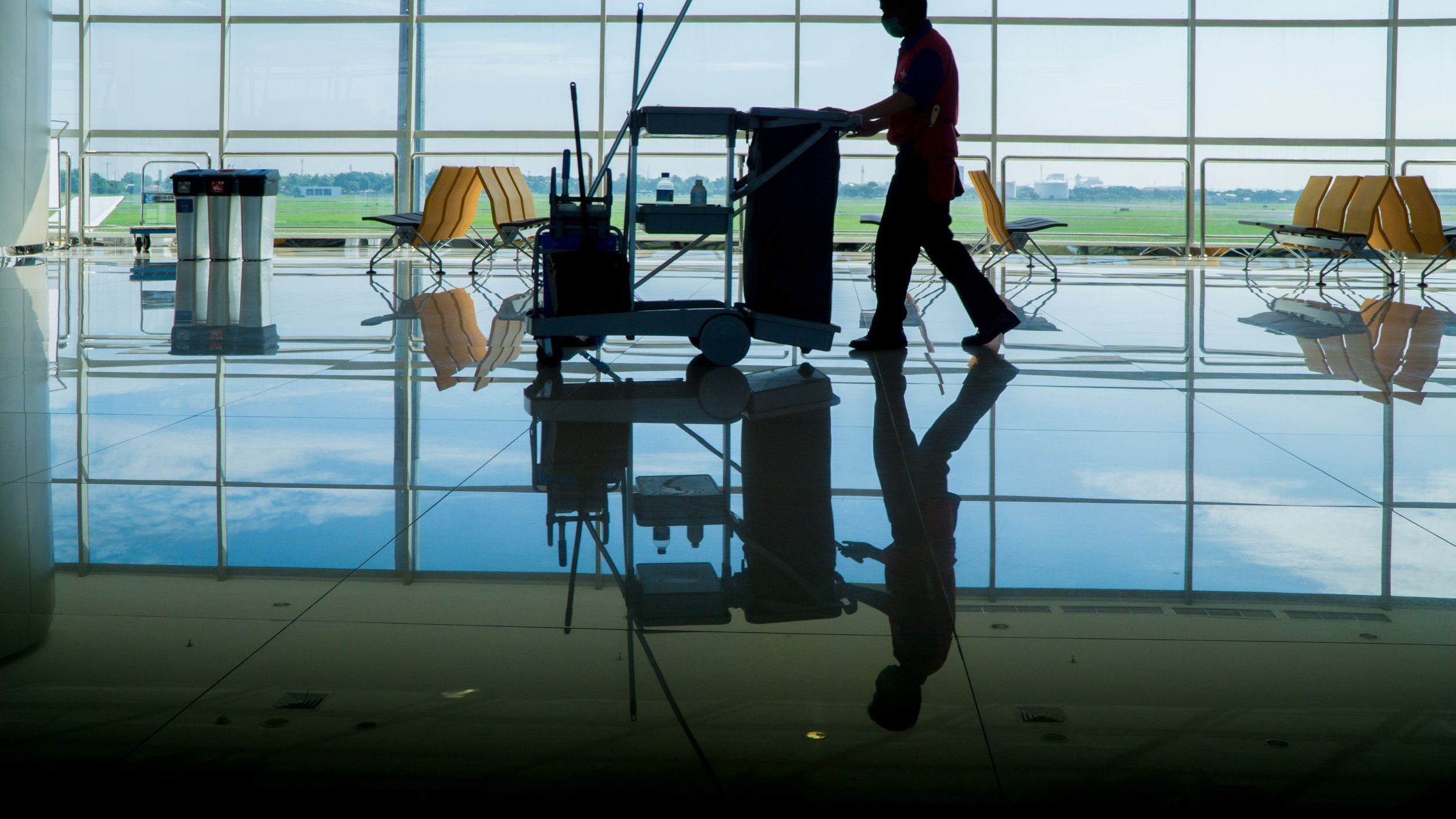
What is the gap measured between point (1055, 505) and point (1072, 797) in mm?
1121

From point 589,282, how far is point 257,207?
7.00m

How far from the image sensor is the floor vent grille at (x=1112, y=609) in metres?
1.58

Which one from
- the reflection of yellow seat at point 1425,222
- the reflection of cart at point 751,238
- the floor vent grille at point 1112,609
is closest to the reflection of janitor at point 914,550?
the floor vent grille at point 1112,609

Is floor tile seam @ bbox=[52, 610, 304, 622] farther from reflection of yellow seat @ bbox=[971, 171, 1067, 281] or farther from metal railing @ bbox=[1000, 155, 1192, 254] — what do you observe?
metal railing @ bbox=[1000, 155, 1192, 254]

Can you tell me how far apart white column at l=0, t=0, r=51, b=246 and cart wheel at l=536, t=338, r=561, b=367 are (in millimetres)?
8151

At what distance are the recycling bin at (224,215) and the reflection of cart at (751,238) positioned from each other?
21.7 ft

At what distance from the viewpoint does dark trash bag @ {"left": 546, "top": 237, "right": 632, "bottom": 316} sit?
4059 mm

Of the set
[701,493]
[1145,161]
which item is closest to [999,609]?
[701,493]

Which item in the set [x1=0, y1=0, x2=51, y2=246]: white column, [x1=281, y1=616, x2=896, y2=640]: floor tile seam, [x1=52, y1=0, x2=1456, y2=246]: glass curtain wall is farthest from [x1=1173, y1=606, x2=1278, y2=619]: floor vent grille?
[x1=0, y1=0, x2=51, y2=246]: white column

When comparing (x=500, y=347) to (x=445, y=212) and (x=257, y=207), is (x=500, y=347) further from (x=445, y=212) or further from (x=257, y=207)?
(x=257, y=207)

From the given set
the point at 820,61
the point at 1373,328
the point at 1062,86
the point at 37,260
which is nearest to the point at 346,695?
the point at 1373,328

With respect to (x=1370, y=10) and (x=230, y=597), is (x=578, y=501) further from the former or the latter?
(x=1370, y=10)

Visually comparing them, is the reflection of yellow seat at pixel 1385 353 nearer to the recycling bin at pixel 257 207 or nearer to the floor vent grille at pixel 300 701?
the floor vent grille at pixel 300 701

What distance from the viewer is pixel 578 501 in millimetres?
2127
